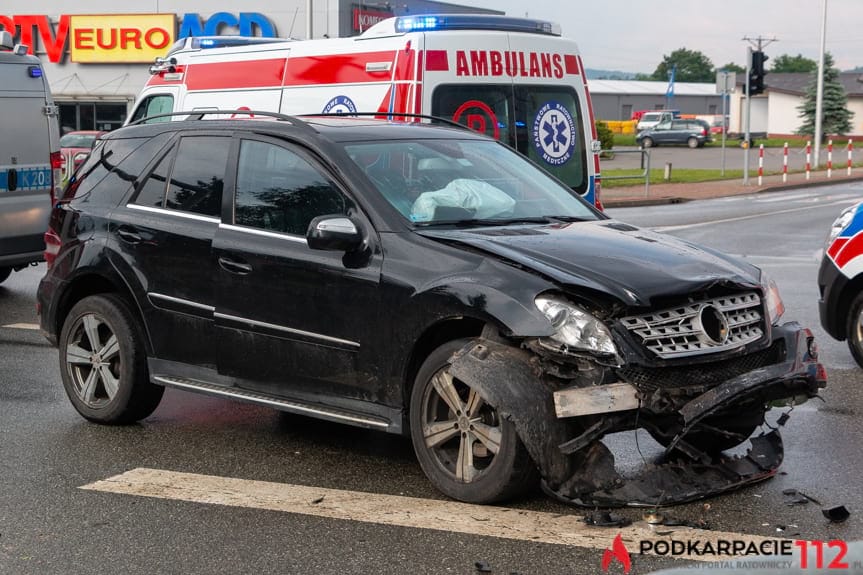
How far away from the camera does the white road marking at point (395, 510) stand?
4.79 meters

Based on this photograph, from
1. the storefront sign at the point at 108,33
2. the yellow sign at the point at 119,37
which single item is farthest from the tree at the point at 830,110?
the yellow sign at the point at 119,37

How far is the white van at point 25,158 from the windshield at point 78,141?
16671mm

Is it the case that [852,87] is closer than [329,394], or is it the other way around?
[329,394]

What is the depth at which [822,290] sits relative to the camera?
27.5ft

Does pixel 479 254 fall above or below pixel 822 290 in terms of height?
above

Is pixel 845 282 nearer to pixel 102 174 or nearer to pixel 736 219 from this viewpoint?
pixel 102 174

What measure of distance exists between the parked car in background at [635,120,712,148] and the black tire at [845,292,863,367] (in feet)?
184

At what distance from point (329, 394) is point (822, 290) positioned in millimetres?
4072

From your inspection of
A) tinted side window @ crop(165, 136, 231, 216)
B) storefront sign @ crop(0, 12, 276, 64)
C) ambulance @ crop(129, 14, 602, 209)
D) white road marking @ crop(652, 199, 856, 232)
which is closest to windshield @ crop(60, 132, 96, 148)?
storefront sign @ crop(0, 12, 276, 64)

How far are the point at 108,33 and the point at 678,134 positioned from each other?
33.5 meters

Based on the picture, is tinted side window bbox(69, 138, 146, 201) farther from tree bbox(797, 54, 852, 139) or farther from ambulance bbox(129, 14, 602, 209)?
tree bbox(797, 54, 852, 139)

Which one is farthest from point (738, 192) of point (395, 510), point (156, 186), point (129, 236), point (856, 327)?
point (395, 510)

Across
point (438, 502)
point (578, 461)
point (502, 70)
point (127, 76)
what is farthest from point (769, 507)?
point (127, 76)

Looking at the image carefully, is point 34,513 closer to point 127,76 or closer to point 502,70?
point 502,70
